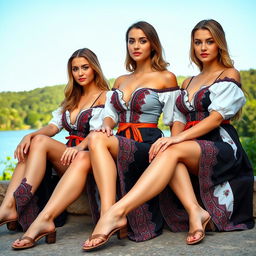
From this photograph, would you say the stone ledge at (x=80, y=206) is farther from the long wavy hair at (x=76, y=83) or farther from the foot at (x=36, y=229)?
the foot at (x=36, y=229)

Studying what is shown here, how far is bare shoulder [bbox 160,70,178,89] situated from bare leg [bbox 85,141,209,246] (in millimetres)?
776

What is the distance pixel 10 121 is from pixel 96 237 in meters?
12.9

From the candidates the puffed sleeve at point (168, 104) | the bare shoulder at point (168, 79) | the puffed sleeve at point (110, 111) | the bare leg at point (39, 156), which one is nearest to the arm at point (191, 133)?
the puffed sleeve at point (168, 104)

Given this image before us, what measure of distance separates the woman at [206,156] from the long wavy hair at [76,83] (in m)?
0.79

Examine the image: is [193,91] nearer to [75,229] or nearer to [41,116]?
[75,229]

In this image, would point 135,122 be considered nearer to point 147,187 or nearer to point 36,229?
point 147,187

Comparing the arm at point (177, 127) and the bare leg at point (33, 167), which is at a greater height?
the arm at point (177, 127)

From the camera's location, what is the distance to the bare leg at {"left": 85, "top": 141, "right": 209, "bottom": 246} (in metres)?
2.81

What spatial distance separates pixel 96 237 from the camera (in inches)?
109

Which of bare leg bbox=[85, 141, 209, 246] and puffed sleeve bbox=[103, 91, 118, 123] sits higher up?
puffed sleeve bbox=[103, 91, 118, 123]

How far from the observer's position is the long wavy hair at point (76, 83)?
4008mm

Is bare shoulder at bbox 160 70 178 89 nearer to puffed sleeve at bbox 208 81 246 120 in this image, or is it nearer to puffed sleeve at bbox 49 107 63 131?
puffed sleeve at bbox 208 81 246 120

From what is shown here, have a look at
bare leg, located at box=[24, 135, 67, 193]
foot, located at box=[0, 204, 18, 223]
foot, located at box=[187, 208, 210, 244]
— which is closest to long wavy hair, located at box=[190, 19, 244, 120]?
foot, located at box=[187, 208, 210, 244]

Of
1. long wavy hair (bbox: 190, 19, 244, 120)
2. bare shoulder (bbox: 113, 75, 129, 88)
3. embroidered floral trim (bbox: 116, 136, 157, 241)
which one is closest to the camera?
embroidered floral trim (bbox: 116, 136, 157, 241)
